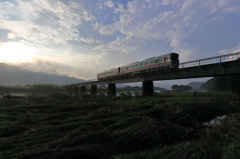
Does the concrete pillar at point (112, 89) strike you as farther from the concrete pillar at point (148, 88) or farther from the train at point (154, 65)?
the concrete pillar at point (148, 88)

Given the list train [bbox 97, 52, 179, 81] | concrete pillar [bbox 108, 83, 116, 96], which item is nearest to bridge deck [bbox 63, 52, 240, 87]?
train [bbox 97, 52, 179, 81]

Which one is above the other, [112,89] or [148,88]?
[148,88]

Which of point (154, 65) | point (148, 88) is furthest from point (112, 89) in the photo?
point (154, 65)

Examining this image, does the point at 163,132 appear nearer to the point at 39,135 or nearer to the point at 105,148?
the point at 105,148

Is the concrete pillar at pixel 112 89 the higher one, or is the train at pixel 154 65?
the train at pixel 154 65

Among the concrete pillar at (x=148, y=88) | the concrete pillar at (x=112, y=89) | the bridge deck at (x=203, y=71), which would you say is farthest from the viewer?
the concrete pillar at (x=112, y=89)

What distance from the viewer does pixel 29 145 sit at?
5797 millimetres

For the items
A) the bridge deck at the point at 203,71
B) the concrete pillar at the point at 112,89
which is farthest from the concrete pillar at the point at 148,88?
the concrete pillar at the point at 112,89

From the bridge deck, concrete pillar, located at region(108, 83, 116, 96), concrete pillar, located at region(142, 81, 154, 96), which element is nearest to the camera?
the bridge deck

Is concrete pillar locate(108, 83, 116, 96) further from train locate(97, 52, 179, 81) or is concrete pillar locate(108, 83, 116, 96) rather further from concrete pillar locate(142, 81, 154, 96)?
concrete pillar locate(142, 81, 154, 96)

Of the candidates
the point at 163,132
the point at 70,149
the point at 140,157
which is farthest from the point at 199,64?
the point at 70,149

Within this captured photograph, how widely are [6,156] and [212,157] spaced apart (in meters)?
7.52

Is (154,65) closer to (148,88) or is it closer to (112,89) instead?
(148,88)

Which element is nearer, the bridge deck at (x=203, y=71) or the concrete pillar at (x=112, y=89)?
the bridge deck at (x=203, y=71)
